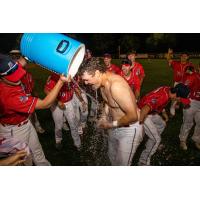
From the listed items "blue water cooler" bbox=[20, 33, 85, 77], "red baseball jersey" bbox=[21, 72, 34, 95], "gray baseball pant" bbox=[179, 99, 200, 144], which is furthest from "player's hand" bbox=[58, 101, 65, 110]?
"gray baseball pant" bbox=[179, 99, 200, 144]

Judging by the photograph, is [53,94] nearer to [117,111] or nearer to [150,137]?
[117,111]

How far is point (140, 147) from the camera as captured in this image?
3.95 meters

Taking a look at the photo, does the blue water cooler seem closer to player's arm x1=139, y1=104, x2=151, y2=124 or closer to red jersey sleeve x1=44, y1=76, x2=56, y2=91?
player's arm x1=139, y1=104, x2=151, y2=124

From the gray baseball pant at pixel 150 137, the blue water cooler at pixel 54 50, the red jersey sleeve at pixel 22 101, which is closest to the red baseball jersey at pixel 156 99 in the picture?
the gray baseball pant at pixel 150 137

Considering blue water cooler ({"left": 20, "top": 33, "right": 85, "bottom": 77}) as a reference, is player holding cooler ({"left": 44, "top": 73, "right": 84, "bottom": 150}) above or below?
below

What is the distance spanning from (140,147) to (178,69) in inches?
39.4

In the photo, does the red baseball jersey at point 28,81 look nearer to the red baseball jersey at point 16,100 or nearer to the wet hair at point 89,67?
the red baseball jersey at point 16,100

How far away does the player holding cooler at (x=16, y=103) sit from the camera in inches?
103

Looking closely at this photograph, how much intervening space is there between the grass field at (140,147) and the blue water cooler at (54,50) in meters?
0.66

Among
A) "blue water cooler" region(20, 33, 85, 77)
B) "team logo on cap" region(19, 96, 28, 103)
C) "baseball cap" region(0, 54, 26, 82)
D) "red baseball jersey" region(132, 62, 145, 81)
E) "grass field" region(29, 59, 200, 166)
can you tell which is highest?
"blue water cooler" region(20, 33, 85, 77)

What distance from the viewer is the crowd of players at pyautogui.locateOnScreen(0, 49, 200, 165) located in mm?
2678
